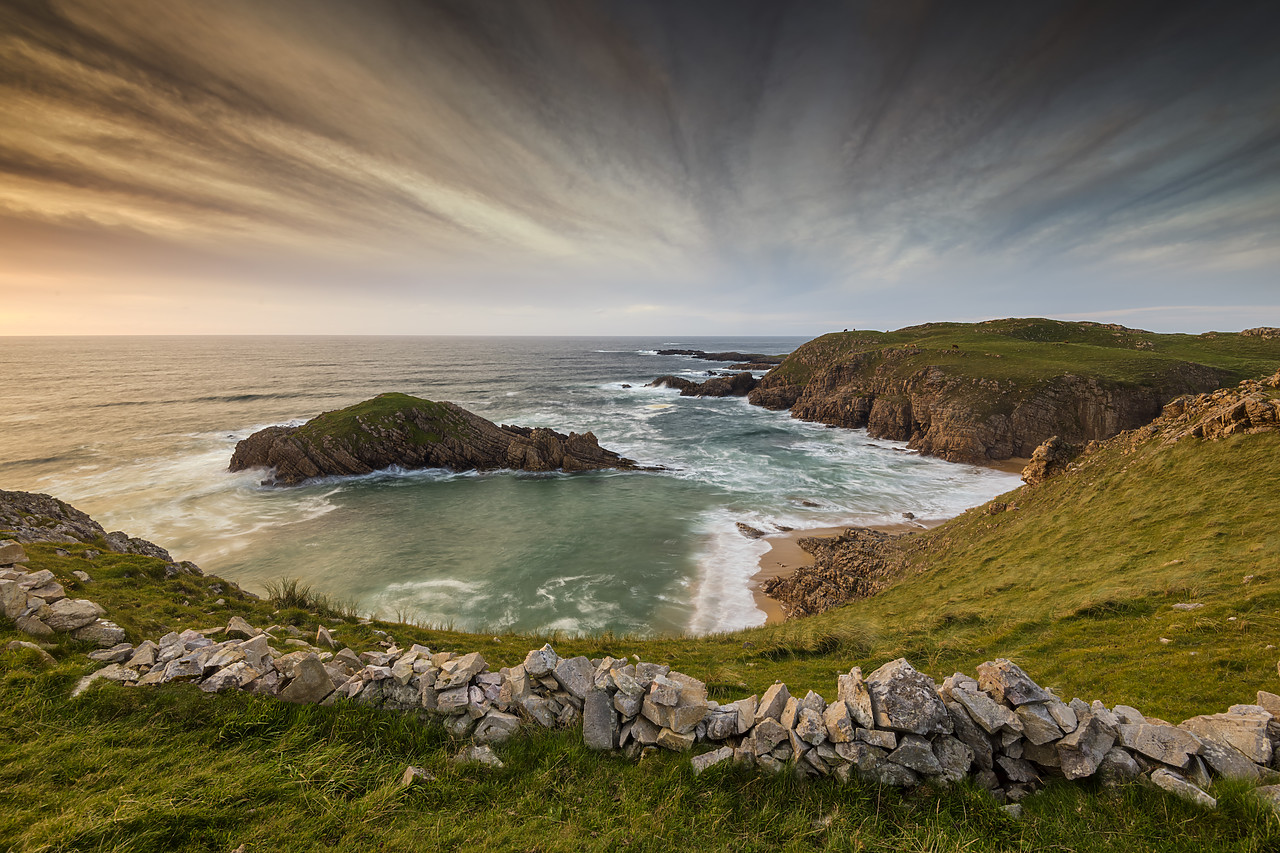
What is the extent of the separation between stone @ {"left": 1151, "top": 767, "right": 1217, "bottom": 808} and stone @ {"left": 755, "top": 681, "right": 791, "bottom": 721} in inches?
174

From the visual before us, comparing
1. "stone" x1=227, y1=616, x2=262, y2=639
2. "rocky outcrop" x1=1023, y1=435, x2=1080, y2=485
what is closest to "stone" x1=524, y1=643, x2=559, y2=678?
"stone" x1=227, y1=616, x2=262, y2=639

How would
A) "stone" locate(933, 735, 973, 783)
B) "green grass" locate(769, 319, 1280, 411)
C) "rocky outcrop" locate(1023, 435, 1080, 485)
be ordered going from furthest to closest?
"green grass" locate(769, 319, 1280, 411), "rocky outcrop" locate(1023, 435, 1080, 485), "stone" locate(933, 735, 973, 783)

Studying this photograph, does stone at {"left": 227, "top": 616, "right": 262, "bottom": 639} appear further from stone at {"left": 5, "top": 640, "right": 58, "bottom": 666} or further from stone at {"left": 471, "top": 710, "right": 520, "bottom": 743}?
stone at {"left": 471, "top": 710, "right": 520, "bottom": 743}

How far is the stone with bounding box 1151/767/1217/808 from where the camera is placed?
5.21 metres

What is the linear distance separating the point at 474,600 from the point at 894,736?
20.8 metres

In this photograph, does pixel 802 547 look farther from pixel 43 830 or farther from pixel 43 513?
pixel 43 513

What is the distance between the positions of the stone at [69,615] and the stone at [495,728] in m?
8.07

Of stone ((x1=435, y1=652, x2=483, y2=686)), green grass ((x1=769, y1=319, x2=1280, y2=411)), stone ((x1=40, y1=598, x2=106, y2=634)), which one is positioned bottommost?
stone ((x1=435, y1=652, x2=483, y2=686))

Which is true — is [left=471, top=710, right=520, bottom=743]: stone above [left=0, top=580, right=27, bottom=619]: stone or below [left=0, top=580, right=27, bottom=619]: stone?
below

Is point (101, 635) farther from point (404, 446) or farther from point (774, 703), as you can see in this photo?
point (404, 446)

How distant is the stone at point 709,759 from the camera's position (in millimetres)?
6602

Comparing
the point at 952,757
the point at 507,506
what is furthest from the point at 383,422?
the point at 952,757

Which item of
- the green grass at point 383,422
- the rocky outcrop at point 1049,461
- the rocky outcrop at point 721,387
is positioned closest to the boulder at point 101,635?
the rocky outcrop at point 1049,461

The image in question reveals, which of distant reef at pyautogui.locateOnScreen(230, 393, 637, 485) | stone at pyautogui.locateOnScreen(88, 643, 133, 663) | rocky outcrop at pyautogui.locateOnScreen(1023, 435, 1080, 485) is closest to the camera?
stone at pyautogui.locateOnScreen(88, 643, 133, 663)
